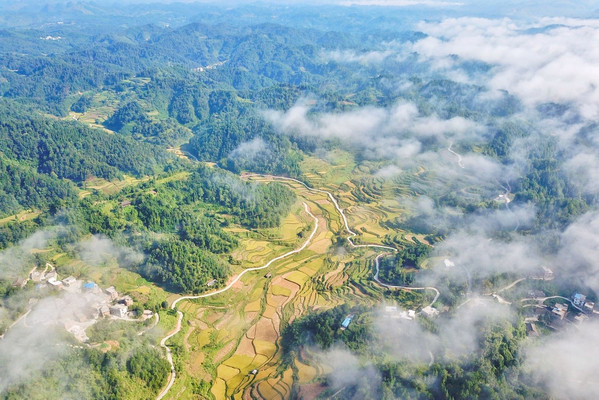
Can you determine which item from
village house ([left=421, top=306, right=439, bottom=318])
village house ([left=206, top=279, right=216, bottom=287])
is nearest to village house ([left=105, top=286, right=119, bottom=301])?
village house ([left=206, top=279, right=216, bottom=287])

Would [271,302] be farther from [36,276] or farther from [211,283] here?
[36,276]

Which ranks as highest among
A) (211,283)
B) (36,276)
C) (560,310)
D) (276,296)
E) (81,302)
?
(81,302)

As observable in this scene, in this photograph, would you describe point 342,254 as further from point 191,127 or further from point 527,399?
point 191,127

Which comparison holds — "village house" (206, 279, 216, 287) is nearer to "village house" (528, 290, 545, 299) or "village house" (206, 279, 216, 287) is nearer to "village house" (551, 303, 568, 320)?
"village house" (528, 290, 545, 299)

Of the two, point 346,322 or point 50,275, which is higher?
point 346,322

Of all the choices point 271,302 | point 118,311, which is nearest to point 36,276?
point 118,311

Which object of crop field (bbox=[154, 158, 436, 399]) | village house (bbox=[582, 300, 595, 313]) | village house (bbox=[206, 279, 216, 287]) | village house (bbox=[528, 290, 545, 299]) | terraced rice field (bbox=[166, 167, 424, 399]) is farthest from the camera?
village house (bbox=[206, 279, 216, 287])

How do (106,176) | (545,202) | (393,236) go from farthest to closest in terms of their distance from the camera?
1. (106,176)
2. (545,202)
3. (393,236)

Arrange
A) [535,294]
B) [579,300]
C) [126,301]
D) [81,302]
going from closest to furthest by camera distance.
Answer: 1. [81,302]
2. [126,301]
3. [579,300]
4. [535,294]

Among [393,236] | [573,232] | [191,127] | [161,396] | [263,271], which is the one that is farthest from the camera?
[191,127]

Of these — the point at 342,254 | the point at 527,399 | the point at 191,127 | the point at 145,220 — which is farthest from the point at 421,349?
the point at 191,127

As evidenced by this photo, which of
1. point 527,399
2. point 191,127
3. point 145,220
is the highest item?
point 527,399
